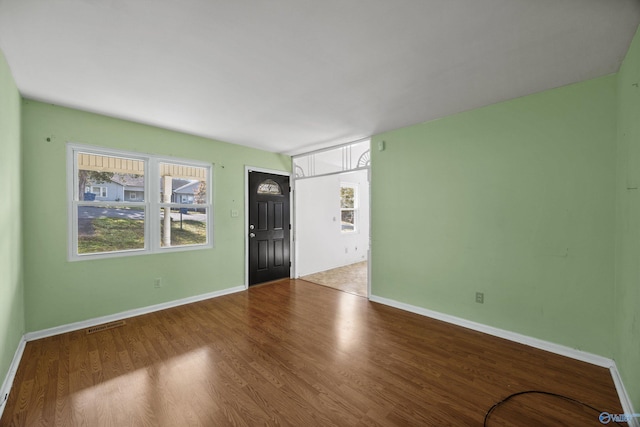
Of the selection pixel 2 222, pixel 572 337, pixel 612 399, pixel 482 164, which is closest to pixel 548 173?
pixel 482 164

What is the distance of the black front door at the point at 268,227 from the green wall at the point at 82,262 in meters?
0.63

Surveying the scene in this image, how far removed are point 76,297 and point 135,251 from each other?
0.72 m

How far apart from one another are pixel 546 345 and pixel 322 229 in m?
3.96

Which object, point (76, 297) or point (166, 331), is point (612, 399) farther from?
point (76, 297)

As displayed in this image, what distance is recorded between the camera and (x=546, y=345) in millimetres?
2477

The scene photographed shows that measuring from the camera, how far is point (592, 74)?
2.17m

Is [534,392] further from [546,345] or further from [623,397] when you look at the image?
[546,345]

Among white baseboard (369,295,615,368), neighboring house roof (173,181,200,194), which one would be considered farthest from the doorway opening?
neighboring house roof (173,181,200,194)

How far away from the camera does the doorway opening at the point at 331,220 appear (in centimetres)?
511

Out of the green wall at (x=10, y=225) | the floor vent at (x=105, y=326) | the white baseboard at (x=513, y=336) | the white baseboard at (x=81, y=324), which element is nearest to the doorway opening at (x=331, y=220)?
the white baseboard at (x=513, y=336)

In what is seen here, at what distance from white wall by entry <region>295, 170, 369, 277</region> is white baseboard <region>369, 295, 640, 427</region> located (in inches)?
91.4

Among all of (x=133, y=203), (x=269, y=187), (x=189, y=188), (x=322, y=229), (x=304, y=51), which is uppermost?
(x=304, y=51)

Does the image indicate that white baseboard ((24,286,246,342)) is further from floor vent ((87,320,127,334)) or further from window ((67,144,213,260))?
window ((67,144,213,260))

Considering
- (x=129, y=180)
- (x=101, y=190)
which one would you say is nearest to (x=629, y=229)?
(x=129, y=180)
